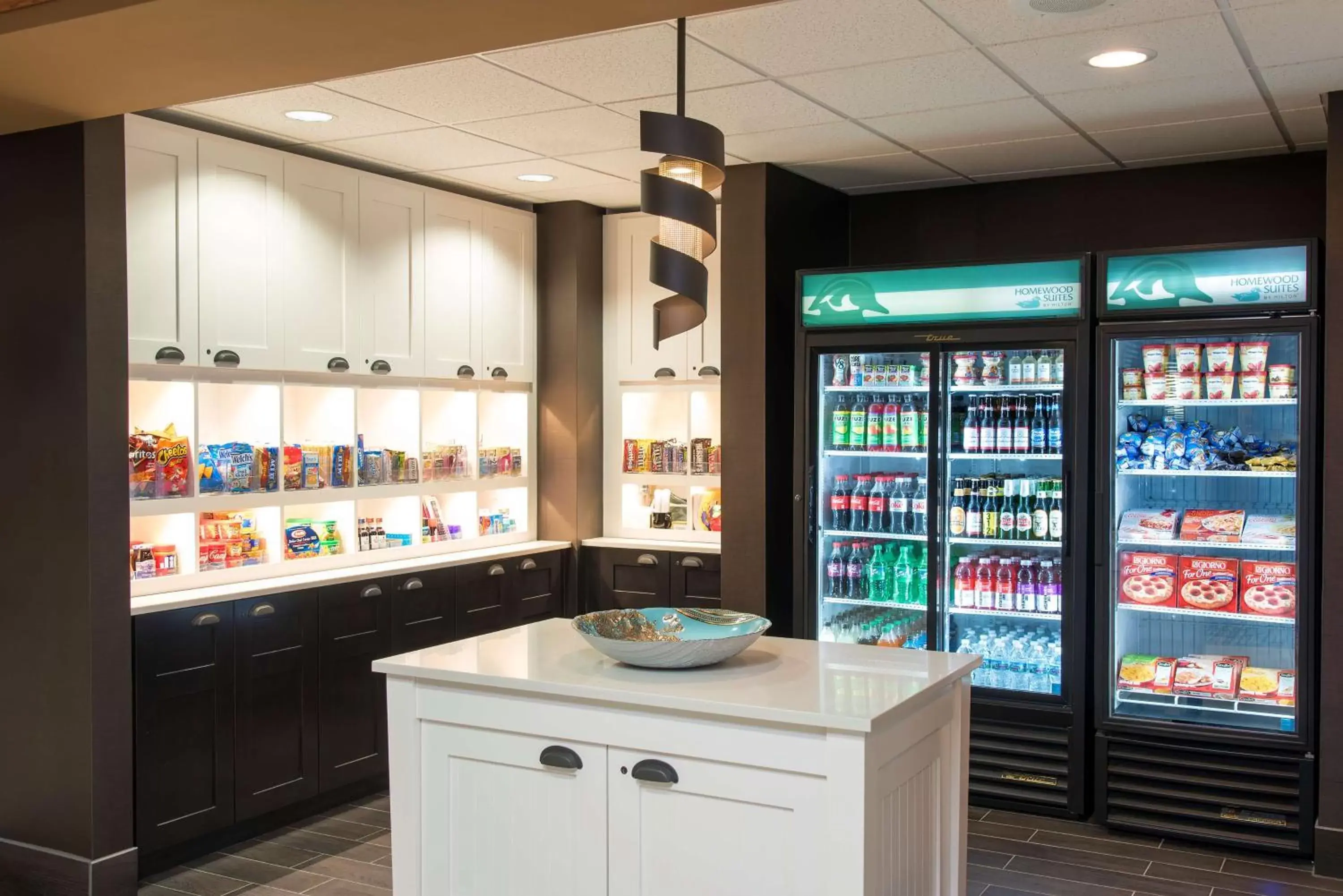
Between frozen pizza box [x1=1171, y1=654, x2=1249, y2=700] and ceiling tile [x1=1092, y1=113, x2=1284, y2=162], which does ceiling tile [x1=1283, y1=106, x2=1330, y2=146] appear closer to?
ceiling tile [x1=1092, y1=113, x2=1284, y2=162]

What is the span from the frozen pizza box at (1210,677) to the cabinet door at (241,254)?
12.7 ft

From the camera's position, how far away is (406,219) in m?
5.68

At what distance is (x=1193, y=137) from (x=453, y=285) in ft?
11.0

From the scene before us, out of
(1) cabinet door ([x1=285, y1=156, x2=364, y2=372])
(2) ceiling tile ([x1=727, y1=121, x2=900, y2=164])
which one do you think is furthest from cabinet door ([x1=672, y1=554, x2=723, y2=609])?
(2) ceiling tile ([x1=727, y1=121, x2=900, y2=164])

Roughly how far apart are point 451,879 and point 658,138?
197 cm

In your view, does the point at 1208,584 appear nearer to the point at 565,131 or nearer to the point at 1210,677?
the point at 1210,677

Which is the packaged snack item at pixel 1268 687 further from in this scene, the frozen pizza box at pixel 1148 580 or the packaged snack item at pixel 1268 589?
the frozen pizza box at pixel 1148 580

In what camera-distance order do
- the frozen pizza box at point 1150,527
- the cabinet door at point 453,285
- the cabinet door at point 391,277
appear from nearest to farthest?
the frozen pizza box at point 1150,527
the cabinet door at point 391,277
the cabinet door at point 453,285

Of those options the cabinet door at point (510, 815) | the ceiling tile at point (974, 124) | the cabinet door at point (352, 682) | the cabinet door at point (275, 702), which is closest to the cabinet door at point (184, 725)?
the cabinet door at point (275, 702)

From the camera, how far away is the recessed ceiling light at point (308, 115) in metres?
4.58

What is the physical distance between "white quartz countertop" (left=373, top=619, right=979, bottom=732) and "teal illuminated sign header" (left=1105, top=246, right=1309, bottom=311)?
6.98ft

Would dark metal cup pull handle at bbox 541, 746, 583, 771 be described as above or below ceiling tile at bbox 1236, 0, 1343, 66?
below

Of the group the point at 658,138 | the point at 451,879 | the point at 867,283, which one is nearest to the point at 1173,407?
the point at 867,283

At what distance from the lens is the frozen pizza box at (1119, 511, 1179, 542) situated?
4.89 metres
